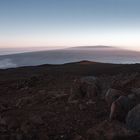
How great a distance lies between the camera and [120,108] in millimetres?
7801

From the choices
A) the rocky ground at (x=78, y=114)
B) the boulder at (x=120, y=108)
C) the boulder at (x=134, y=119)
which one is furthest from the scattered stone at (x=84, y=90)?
the boulder at (x=134, y=119)

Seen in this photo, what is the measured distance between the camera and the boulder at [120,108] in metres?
7.73

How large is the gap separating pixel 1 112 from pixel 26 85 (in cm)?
562

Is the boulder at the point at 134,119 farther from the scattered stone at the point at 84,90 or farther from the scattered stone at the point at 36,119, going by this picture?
the scattered stone at the point at 84,90

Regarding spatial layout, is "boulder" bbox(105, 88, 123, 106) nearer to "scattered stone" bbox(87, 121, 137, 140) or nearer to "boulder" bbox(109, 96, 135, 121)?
"boulder" bbox(109, 96, 135, 121)

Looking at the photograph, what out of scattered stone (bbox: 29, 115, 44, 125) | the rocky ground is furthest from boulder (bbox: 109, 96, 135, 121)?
scattered stone (bbox: 29, 115, 44, 125)

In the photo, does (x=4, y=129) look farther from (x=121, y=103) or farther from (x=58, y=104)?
(x=121, y=103)

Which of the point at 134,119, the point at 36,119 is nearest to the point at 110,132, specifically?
the point at 134,119

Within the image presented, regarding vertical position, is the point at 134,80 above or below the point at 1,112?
above

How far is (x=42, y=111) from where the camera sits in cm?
909

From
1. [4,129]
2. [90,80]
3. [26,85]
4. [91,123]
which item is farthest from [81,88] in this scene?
[26,85]

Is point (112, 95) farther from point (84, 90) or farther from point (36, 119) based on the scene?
point (36, 119)

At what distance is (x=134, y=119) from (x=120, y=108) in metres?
0.69

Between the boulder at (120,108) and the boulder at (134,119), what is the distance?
1.26 ft
